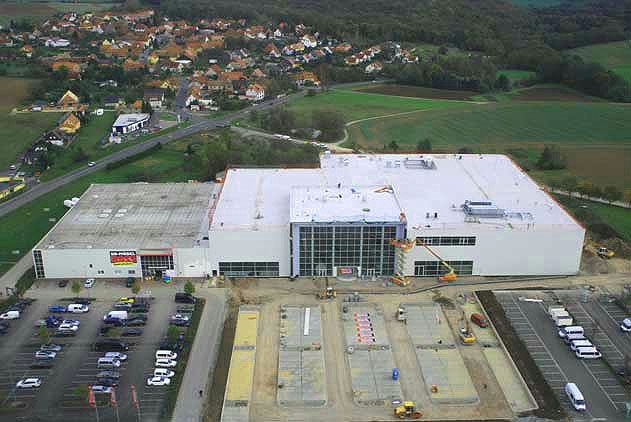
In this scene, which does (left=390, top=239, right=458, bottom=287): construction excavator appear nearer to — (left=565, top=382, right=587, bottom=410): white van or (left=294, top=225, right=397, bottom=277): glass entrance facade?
(left=294, top=225, right=397, bottom=277): glass entrance facade

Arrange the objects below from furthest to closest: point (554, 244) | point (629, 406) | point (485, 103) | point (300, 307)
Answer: point (485, 103) → point (554, 244) → point (300, 307) → point (629, 406)

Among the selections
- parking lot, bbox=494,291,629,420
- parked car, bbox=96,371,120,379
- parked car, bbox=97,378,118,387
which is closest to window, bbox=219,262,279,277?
parked car, bbox=96,371,120,379

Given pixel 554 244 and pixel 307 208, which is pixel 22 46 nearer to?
pixel 307 208

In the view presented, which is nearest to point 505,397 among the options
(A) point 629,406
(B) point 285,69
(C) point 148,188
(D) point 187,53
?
(A) point 629,406

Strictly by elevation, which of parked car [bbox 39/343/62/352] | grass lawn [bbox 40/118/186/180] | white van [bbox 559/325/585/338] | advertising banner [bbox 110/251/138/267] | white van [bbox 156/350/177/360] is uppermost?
advertising banner [bbox 110/251/138/267]

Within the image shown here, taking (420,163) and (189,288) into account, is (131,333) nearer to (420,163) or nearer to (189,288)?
(189,288)

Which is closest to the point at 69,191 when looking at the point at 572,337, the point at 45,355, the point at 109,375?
the point at 45,355

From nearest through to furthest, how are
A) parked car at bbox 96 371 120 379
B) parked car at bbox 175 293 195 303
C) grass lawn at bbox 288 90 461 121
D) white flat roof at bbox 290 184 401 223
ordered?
parked car at bbox 96 371 120 379, parked car at bbox 175 293 195 303, white flat roof at bbox 290 184 401 223, grass lawn at bbox 288 90 461 121
